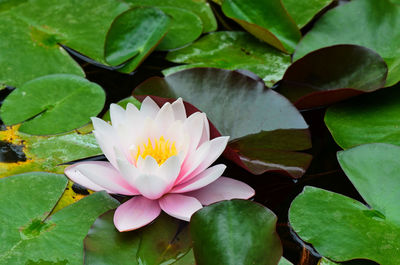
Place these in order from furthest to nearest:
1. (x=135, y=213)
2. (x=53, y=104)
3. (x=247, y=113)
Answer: (x=53, y=104) → (x=247, y=113) → (x=135, y=213)

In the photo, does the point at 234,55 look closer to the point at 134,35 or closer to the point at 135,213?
the point at 134,35

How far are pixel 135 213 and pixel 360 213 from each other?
0.58 meters

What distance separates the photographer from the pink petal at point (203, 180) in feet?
3.99

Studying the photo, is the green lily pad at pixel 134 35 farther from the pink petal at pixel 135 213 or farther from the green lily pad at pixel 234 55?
the pink petal at pixel 135 213

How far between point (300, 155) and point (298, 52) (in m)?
0.58

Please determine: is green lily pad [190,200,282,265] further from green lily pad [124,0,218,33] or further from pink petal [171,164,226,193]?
green lily pad [124,0,218,33]

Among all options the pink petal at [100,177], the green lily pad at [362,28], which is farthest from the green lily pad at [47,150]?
the green lily pad at [362,28]

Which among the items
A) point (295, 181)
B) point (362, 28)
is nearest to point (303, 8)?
point (362, 28)

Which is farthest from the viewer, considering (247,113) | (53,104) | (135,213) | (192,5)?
(192,5)

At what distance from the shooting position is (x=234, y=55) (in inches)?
77.9

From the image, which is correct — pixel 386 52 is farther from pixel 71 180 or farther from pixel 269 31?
pixel 71 180

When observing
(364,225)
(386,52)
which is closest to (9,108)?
(364,225)

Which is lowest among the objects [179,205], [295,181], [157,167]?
[295,181]

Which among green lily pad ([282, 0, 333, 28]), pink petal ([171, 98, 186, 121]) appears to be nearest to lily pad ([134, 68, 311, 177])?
pink petal ([171, 98, 186, 121])
